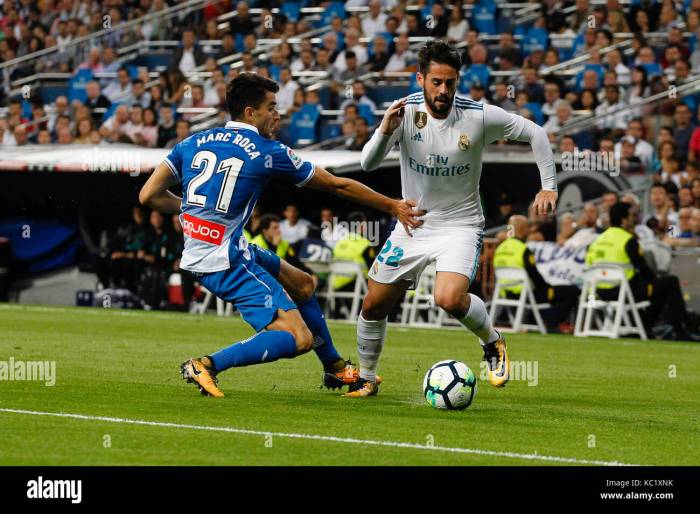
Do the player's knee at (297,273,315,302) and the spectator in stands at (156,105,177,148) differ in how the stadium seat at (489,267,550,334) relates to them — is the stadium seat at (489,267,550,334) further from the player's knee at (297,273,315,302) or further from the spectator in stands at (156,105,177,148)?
the player's knee at (297,273,315,302)

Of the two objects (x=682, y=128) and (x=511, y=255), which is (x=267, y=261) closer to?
(x=511, y=255)

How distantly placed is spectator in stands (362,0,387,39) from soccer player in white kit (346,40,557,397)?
17.3 meters

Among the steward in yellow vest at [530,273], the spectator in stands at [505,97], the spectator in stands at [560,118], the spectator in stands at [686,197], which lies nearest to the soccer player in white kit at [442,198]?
the steward in yellow vest at [530,273]

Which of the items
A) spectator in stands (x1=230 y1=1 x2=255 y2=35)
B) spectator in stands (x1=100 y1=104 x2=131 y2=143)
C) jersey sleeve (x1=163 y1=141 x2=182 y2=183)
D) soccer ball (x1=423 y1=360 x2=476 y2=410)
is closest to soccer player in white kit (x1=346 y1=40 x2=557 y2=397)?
soccer ball (x1=423 y1=360 x2=476 y2=410)

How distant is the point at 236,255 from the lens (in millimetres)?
9852

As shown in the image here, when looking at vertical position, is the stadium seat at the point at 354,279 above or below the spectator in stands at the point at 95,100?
below

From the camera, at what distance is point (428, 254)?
1052 cm

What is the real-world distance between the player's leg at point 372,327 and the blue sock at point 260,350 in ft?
3.57

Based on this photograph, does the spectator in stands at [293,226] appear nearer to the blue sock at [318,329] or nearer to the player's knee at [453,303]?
the blue sock at [318,329]

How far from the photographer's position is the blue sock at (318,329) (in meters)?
10.5

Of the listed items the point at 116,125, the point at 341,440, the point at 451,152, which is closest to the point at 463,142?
the point at 451,152

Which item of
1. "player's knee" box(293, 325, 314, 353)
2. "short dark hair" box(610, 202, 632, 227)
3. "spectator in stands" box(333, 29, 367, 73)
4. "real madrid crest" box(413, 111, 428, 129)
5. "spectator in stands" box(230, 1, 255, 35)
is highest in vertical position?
"spectator in stands" box(230, 1, 255, 35)

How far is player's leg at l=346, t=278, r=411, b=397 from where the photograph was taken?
10594 mm
